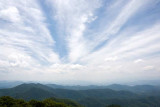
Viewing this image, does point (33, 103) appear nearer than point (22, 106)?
No

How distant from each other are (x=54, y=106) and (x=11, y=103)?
19876 millimetres

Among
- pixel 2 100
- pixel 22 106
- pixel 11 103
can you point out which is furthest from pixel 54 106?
pixel 2 100

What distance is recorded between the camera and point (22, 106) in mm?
41906

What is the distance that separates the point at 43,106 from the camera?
47.3m

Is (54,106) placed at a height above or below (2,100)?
below

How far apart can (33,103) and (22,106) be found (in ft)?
22.5

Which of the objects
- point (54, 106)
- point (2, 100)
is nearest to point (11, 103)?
point (2, 100)

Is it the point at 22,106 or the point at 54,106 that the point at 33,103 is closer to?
the point at 22,106

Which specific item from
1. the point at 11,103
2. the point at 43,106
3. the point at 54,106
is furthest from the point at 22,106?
the point at 54,106

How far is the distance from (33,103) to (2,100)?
1366 centimetres

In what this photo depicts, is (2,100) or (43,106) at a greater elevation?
(2,100)

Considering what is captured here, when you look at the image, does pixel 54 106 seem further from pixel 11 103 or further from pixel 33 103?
pixel 11 103

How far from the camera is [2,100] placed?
4438cm

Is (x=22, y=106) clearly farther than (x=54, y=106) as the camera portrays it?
No
